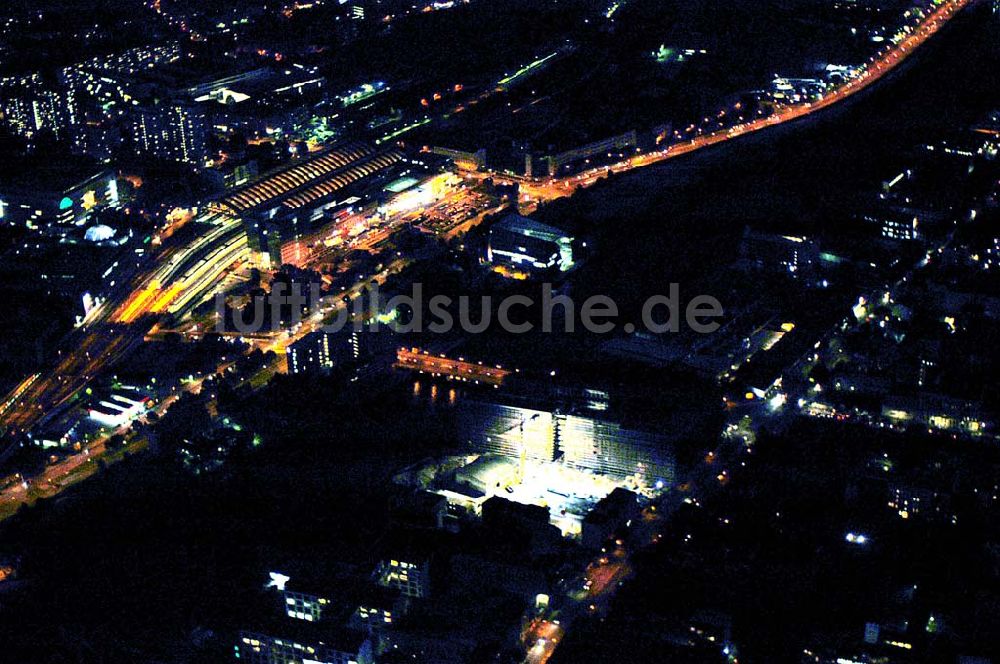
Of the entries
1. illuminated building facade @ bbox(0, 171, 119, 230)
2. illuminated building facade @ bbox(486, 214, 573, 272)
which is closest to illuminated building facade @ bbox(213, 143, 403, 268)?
illuminated building facade @ bbox(0, 171, 119, 230)

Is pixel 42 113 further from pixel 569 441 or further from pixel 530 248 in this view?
pixel 569 441

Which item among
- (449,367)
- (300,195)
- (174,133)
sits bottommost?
(449,367)

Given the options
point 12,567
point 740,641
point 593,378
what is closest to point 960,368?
point 593,378

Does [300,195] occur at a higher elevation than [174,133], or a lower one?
lower

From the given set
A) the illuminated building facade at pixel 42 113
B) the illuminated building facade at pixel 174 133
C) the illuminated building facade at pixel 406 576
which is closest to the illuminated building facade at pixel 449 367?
the illuminated building facade at pixel 406 576

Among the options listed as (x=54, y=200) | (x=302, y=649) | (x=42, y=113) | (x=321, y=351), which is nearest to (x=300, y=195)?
(x=54, y=200)

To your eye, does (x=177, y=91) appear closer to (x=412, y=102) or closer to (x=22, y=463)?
(x=412, y=102)

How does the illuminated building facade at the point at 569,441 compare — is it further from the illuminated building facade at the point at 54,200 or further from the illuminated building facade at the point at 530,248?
the illuminated building facade at the point at 54,200
